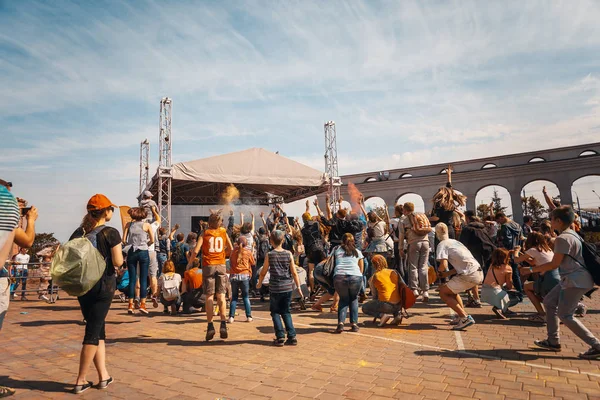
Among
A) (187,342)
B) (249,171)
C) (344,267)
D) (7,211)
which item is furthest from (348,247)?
(249,171)

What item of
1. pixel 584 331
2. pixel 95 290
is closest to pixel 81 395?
pixel 95 290

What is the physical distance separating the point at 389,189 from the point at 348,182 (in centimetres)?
478

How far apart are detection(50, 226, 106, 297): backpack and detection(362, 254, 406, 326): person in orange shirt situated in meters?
4.07

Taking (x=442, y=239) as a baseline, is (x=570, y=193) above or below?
above

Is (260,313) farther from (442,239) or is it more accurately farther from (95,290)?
(95,290)

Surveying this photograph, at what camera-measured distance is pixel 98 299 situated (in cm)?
342

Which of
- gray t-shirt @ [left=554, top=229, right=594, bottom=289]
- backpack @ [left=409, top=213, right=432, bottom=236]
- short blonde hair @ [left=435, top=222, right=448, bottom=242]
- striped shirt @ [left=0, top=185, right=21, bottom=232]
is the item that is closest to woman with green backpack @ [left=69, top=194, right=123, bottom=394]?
striped shirt @ [left=0, top=185, right=21, bottom=232]

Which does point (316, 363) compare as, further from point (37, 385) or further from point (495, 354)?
point (37, 385)

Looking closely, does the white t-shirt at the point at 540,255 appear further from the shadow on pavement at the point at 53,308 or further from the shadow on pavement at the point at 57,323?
the shadow on pavement at the point at 53,308

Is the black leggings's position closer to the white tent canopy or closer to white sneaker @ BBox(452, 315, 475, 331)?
white sneaker @ BBox(452, 315, 475, 331)

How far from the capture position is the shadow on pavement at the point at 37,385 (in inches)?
135

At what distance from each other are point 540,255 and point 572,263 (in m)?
1.81

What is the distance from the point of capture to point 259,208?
80.5 feet

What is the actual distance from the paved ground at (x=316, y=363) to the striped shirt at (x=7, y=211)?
1556 millimetres
